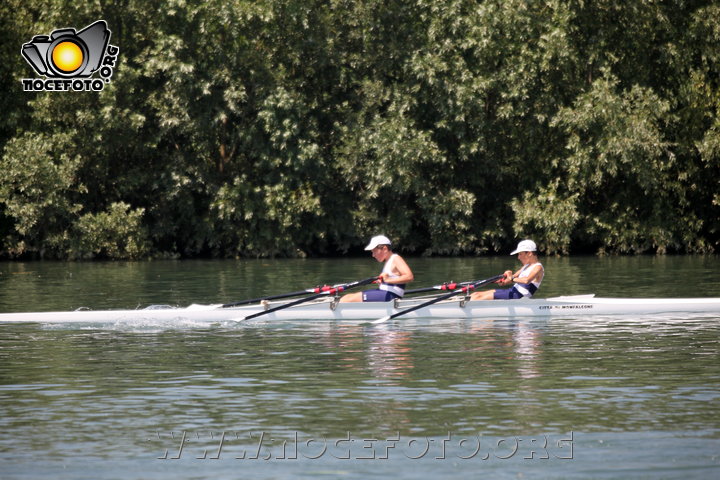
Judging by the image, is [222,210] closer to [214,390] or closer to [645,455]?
[214,390]

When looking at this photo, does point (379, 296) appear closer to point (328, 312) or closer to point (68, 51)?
point (328, 312)

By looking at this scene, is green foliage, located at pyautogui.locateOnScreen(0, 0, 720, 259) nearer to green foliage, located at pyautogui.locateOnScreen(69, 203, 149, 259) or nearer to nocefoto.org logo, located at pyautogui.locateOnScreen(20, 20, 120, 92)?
green foliage, located at pyautogui.locateOnScreen(69, 203, 149, 259)

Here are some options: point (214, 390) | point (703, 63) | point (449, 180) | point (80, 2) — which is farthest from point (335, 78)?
point (214, 390)

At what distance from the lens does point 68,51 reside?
5131 cm

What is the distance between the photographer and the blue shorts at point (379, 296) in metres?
23.1

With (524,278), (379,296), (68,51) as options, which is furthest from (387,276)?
(68,51)

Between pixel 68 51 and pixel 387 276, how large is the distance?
32.6 meters

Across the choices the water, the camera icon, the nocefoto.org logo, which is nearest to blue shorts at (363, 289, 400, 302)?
the water

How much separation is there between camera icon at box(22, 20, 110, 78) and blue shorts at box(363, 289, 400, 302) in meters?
29.2

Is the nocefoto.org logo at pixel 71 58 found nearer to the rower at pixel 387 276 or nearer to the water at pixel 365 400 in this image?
the water at pixel 365 400

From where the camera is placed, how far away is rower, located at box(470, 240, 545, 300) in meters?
23.0

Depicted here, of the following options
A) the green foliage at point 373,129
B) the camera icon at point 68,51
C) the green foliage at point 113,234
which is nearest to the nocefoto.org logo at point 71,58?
the camera icon at point 68,51

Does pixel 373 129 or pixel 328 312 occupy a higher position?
pixel 373 129

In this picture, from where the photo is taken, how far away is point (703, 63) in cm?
4828
